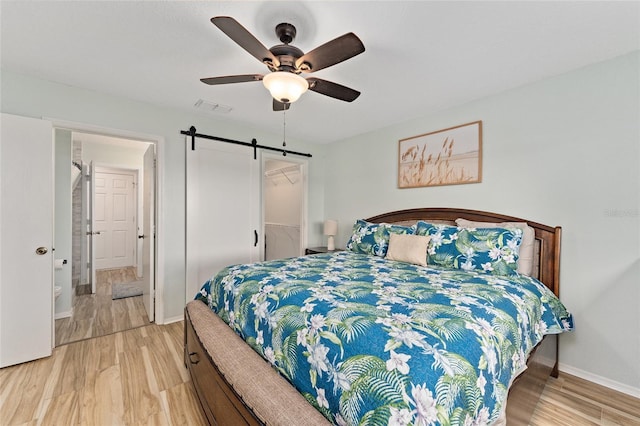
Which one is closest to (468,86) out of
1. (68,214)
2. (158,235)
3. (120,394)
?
(158,235)

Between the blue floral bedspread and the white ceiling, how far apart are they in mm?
1654

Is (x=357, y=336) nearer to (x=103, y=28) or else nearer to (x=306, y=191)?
(x=103, y=28)

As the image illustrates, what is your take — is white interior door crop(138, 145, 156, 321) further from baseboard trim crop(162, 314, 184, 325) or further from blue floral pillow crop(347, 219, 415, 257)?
blue floral pillow crop(347, 219, 415, 257)

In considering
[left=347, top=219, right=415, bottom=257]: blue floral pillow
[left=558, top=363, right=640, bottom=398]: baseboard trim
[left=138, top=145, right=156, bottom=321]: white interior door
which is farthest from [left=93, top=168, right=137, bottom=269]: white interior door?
[left=558, top=363, right=640, bottom=398]: baseboard trim

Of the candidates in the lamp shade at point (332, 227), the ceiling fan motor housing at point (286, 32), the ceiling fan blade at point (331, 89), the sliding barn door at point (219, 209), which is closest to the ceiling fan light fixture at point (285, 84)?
the ceiling fan blade at point (331, 89)

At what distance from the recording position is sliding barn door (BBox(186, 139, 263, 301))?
324 cm

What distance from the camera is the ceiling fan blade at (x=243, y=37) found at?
129 cm

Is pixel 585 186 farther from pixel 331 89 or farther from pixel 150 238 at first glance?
pixel 150 238

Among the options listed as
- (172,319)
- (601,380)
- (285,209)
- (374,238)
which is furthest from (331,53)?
(285,209)

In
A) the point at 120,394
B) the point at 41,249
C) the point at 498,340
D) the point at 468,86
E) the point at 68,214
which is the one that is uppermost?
the point at 468,86

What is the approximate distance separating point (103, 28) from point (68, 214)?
241 cm

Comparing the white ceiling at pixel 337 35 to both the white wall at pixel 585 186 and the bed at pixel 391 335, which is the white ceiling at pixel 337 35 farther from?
the bed at pixel 391 335

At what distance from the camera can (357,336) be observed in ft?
3.57

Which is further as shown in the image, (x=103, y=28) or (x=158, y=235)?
(x=158, y=235)
